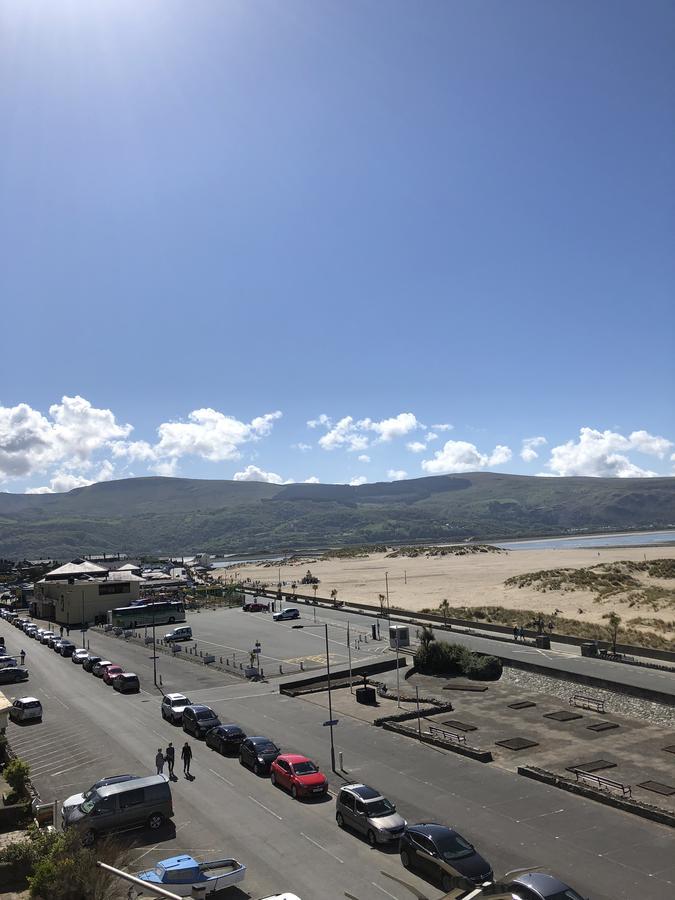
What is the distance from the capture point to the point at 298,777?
980 inches

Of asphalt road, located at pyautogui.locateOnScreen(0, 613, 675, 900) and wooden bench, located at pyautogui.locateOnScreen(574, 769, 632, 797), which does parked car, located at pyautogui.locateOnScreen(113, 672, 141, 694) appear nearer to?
asphalt road, located at pyautogui.locateOnScreen(0, 613, 675, 900)

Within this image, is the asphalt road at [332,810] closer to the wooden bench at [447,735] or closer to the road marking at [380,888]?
the road marking at [380,888]

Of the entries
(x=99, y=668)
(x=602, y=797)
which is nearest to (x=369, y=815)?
(x=602, y=797)

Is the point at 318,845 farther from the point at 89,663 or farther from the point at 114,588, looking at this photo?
the point at 114,588

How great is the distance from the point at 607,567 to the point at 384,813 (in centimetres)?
9169

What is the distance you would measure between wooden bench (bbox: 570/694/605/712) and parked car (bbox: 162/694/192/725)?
74.4ft

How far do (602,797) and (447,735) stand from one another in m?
9.97

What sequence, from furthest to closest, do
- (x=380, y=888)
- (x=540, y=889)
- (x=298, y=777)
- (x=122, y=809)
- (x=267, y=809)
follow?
(x=298, y=777)
(x=267, y=809)
(x=122, y=809)
(x=380, y=888)
(x=540, y=889)

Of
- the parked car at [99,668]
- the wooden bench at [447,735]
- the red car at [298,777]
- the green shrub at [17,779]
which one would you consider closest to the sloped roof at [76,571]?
the parked car at [99,668]

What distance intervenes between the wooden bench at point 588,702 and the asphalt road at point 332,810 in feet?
40.3

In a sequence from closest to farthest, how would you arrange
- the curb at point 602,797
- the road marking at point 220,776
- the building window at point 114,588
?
1. the curb at point 602,797
2. the road marking at point 220,776
3. the building window at point 114,588

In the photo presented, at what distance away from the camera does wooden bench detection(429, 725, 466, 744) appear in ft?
104

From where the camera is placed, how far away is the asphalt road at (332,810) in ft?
60.7

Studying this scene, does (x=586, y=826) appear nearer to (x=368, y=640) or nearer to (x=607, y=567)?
(x=368, y=640)
